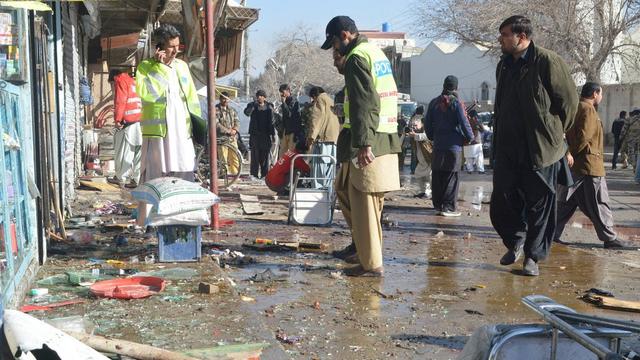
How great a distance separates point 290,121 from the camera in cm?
1522

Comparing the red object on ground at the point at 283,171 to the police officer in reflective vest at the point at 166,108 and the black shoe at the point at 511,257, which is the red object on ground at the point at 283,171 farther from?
the black shoe at the point at 511,257

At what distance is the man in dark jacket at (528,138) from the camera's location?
6.38 metres

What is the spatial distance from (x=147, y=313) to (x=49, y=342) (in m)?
1.66

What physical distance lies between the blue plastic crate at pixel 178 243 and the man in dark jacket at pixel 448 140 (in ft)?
16.3

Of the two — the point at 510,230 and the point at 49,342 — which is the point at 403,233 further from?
the point at 49,342

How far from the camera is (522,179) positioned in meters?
6.59

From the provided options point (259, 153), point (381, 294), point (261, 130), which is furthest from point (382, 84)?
point (259, 153)

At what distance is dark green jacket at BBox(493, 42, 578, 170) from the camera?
6.36 meters

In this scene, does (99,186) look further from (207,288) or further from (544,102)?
(544,102)

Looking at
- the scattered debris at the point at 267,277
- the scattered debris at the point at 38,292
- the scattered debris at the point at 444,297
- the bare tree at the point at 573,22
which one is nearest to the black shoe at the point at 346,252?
the scattered debris at the point at 267,277

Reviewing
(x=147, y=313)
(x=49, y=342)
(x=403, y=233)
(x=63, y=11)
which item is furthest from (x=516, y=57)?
(x=63, y=11)

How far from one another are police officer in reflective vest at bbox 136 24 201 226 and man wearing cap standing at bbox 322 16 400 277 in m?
1.55

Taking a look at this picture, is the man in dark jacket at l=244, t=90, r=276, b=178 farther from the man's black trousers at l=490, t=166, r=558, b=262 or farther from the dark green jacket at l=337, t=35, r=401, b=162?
the dark green jacket at l=337, t=35, r=401, b=162

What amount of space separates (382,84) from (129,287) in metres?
2.59
